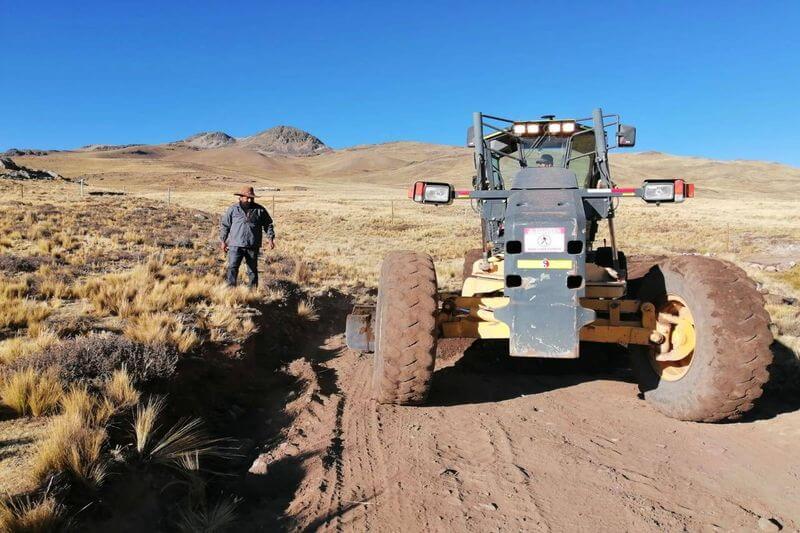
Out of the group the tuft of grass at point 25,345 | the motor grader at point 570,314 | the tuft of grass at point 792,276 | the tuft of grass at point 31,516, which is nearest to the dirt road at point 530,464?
the motor grader at point 570,314

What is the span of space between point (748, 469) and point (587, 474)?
1.16 meters

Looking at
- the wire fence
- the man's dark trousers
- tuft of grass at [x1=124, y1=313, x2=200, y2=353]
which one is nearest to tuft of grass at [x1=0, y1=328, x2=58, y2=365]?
tuft of grass at [x1=124, y1=313, x2=200, y2=353]

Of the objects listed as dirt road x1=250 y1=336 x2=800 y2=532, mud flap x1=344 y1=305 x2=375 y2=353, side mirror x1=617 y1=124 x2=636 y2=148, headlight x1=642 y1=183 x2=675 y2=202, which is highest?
side mirror x1=617 y1=124 x2=636 y2=148

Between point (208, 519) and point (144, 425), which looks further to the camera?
point (144, 425)

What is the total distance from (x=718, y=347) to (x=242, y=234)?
714 centimetres

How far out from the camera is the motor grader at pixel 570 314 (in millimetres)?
4070

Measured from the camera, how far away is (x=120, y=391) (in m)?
4.18

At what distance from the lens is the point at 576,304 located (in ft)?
13.5

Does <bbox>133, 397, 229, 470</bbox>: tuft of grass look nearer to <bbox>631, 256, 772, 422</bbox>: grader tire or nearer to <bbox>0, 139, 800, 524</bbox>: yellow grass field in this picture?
<bbox>0, 139, 800, 524</bbox>: yellow grass field

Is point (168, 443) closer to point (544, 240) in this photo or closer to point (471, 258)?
point (544, 240)

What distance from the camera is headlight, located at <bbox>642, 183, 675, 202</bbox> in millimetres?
4613

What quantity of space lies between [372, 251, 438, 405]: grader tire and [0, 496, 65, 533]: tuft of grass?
2.27 metres

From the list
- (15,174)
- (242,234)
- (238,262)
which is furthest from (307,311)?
(15,174)

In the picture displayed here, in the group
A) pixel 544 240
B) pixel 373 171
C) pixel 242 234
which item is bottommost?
pixel 242 234
